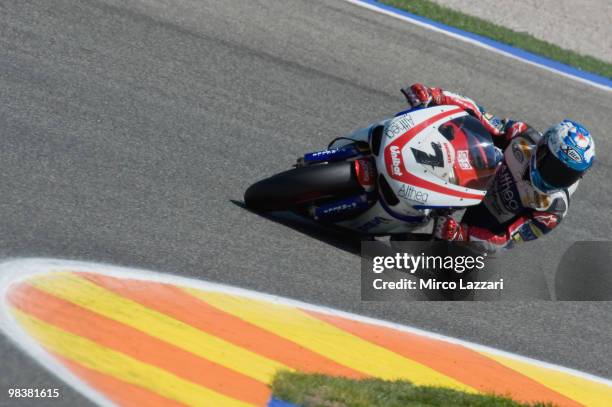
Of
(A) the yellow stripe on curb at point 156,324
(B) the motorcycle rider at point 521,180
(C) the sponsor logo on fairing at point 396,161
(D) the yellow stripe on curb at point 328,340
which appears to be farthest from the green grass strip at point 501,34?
(A) the yellow stripe on curb at point 156,324

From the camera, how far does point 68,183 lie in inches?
268

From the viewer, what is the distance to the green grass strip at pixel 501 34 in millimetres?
11875

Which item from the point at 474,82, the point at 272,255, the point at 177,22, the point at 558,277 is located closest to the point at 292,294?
the point at 272,255

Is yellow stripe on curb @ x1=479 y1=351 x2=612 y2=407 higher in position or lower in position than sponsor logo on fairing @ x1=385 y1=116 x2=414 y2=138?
lower

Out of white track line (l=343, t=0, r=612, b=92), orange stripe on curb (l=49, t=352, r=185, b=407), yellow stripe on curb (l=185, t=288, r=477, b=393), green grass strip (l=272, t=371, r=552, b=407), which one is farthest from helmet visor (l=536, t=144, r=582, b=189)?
white track line (l=343, t=0, r=612, b=92)

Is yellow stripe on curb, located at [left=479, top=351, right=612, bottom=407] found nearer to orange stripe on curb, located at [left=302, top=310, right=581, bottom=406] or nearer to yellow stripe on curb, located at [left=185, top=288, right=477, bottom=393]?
orange stripe on curb, located at [left=302, top=310, right=581, bottom=406]

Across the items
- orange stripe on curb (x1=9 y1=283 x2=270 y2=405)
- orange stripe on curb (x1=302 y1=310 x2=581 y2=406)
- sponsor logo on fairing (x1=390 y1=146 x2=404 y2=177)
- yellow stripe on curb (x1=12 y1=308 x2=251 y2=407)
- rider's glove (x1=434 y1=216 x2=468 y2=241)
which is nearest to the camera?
yellow stripe on curb (x1=12 y1=308 x2=251 y2=407)

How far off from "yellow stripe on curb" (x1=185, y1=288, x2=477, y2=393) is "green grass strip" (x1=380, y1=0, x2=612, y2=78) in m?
6.23

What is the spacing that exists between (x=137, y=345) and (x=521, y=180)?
3.36m

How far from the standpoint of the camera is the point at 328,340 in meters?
6.24

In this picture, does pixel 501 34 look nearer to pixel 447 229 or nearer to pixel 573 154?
pixel 573 154

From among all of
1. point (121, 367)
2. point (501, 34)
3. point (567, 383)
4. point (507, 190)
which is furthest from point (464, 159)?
point (501, 34)

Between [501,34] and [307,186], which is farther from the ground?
[501,34]

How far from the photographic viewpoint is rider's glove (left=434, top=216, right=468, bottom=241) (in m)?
7.19
